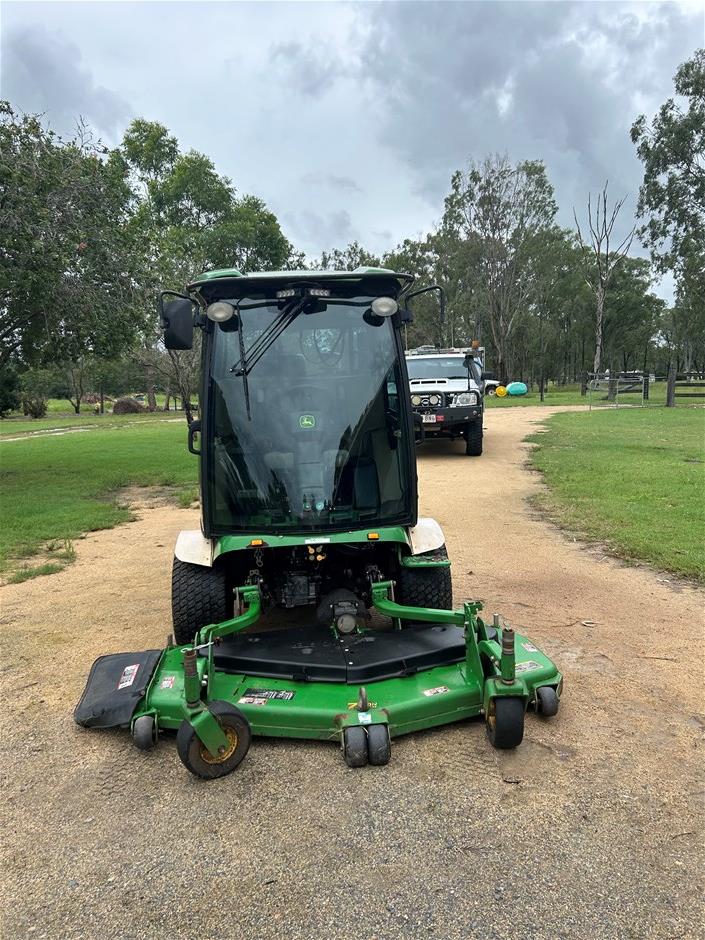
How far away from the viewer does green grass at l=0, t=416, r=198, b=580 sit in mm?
7734

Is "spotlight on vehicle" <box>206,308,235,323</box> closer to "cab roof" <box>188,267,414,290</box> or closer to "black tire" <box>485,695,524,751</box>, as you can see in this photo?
"cab roof" <box>188,267,414,290</box>

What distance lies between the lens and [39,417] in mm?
41500

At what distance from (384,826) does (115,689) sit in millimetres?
1583

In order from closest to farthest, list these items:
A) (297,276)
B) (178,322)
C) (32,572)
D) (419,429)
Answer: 1. (178,322)
2. (297,276)
3. (419,429)
4. (32,572)

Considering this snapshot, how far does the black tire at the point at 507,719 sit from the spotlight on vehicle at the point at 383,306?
223 centimetres

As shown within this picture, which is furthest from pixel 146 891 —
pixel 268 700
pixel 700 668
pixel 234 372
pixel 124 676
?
pixel 700 668

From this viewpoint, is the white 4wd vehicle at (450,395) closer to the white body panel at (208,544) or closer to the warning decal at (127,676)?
the white body panel at (208,544)

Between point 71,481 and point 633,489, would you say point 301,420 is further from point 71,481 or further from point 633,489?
point 71,481

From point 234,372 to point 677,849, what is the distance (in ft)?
10.3

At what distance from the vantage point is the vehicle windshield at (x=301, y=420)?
3822mm

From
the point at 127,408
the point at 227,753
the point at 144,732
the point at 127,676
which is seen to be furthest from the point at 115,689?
the point at 127,408

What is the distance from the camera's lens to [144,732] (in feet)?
9.68

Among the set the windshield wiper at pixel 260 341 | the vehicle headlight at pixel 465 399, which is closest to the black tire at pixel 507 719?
the windshield wiper at pixel 260 341

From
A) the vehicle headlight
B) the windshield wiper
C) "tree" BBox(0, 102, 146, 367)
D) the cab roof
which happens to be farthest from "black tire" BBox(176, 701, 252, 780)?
the vehicle headlight
